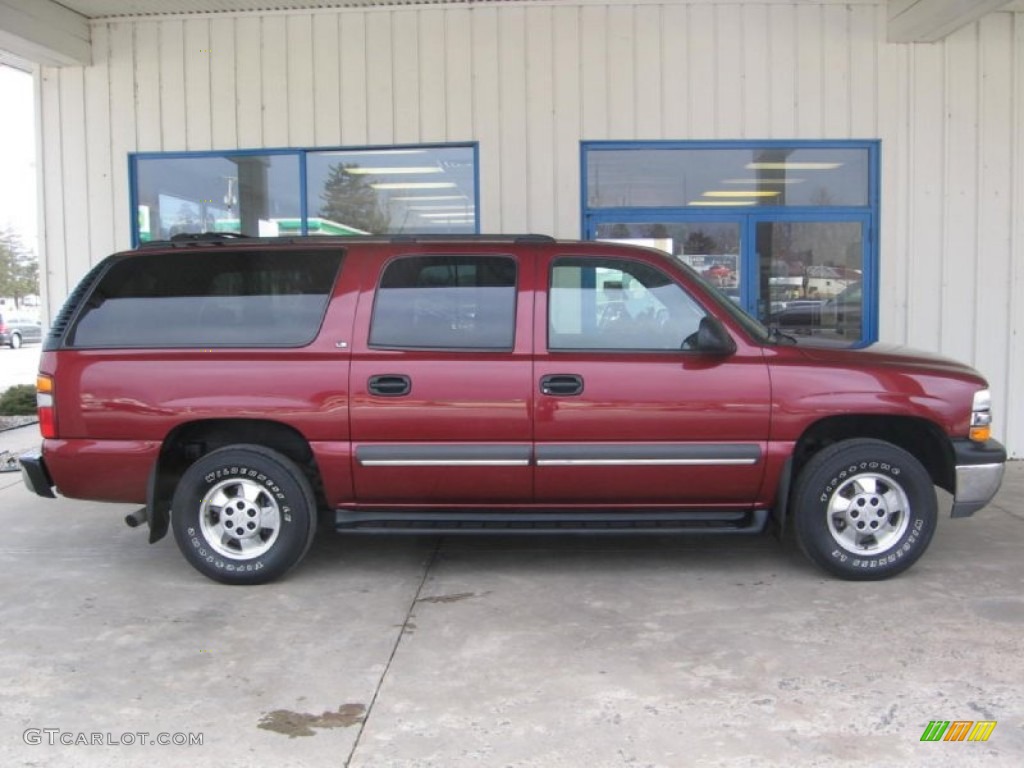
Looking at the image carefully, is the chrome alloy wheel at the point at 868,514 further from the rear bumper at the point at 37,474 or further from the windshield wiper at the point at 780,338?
the rear bumper at the point at 37,474

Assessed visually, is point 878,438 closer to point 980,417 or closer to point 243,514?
point 980,417

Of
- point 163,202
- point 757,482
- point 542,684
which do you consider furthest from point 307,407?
point 163,202

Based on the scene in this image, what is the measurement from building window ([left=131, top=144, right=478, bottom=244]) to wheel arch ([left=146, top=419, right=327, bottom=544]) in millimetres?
4162

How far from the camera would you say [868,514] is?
16.3 feet

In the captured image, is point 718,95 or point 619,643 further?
point 718,95

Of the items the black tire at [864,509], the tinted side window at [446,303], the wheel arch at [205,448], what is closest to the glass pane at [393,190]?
the tinted side window at [446,303]

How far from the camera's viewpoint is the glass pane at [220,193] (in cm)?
898

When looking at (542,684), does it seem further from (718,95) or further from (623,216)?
(718,95)

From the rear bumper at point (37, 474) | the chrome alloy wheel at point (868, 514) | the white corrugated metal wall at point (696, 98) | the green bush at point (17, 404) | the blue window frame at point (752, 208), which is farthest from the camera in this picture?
the green bush at point (17, 404)

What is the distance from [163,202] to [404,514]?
5.63 m

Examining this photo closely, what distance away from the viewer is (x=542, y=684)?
382 centimetres

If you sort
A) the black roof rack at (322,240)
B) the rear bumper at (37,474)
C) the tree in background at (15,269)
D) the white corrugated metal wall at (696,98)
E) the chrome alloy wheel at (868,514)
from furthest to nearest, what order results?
the tree in background at (15,269), the white corrugated metal wall at (696,98), the black roof rack at (322,240), the rear bumper at (37,474), the chrome alloy wheel at (868,514)

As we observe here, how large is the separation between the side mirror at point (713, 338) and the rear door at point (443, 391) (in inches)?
36.8

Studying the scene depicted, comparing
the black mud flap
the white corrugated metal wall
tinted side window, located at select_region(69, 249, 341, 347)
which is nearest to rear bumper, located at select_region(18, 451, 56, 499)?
the black mud flap
